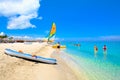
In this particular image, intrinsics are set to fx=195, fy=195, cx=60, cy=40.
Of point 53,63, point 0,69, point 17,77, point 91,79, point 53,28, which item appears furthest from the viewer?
point 53,28

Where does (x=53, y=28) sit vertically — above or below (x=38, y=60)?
above

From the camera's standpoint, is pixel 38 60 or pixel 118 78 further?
pixel 38 60

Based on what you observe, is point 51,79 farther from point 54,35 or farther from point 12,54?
point 54,35

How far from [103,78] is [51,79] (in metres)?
3.66

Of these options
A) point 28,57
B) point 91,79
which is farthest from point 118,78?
point 28,57

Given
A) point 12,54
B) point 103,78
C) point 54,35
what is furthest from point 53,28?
point 103,78

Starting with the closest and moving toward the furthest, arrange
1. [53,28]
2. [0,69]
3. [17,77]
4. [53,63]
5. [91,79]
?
[17,77], [0,69], [91,79], [53,63], [53,28]

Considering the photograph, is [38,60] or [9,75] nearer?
[9,75]

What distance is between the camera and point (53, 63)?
53.7 feet

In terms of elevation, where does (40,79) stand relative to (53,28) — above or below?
below

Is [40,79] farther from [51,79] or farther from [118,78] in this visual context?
[118,78]

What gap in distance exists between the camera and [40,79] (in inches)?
411

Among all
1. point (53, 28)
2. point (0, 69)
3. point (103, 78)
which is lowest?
point (103, 78)

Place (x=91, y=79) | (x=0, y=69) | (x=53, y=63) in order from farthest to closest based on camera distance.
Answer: (x=53, y=63), (x=91, y=79), (x=0, y=69)
